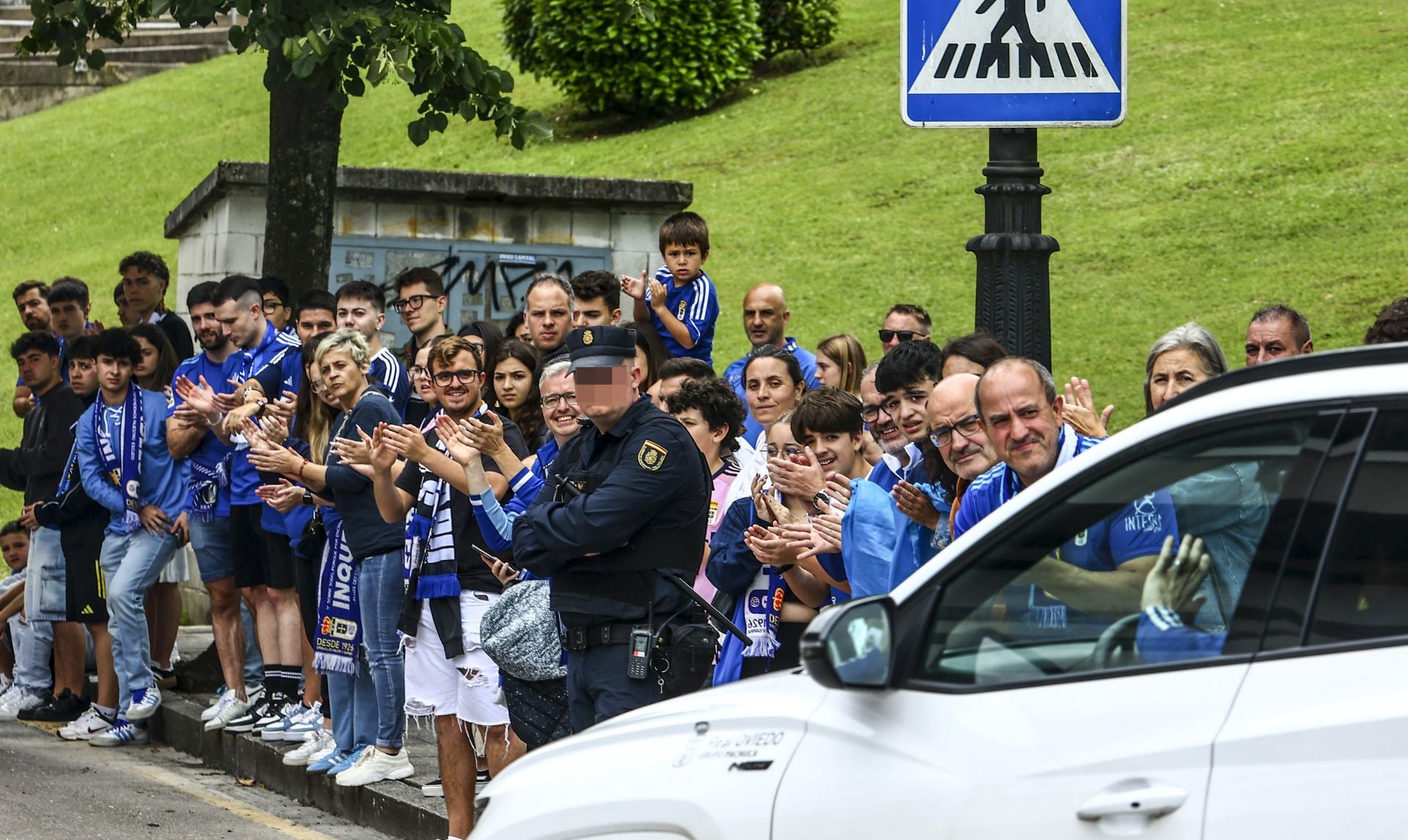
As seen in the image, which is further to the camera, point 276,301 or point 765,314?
point 276,301

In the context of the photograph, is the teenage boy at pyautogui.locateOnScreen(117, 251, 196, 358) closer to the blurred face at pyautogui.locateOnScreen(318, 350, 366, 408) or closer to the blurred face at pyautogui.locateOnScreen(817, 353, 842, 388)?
the blurred face at pyautogui.locateOnScreen(318, 350, 366, 408)

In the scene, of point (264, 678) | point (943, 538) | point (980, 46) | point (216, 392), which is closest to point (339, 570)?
point (264, 678)

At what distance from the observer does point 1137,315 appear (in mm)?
19281

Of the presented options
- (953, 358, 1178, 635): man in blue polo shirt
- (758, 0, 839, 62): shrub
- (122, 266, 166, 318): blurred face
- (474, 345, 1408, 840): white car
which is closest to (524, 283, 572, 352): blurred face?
(122, 266, 166, 318): blurred face

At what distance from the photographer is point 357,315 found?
9.62 metres

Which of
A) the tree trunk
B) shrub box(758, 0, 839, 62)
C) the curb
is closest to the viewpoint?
the curb

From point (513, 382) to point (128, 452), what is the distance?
133 inches

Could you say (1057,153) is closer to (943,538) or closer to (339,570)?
(339,570)

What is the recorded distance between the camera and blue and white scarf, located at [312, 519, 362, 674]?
8.40 m

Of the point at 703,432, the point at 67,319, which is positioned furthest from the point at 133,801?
the point at 67,319

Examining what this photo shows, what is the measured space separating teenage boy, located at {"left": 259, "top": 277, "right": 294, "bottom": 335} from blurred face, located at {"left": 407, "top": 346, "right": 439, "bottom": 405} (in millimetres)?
1894

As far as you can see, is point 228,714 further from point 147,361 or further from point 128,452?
point 147,361

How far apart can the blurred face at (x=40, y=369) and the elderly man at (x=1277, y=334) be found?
7.90 m

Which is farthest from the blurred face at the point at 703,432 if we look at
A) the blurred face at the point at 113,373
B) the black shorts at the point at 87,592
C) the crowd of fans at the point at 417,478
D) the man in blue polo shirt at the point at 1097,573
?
the black shorts at the point at 87,592
